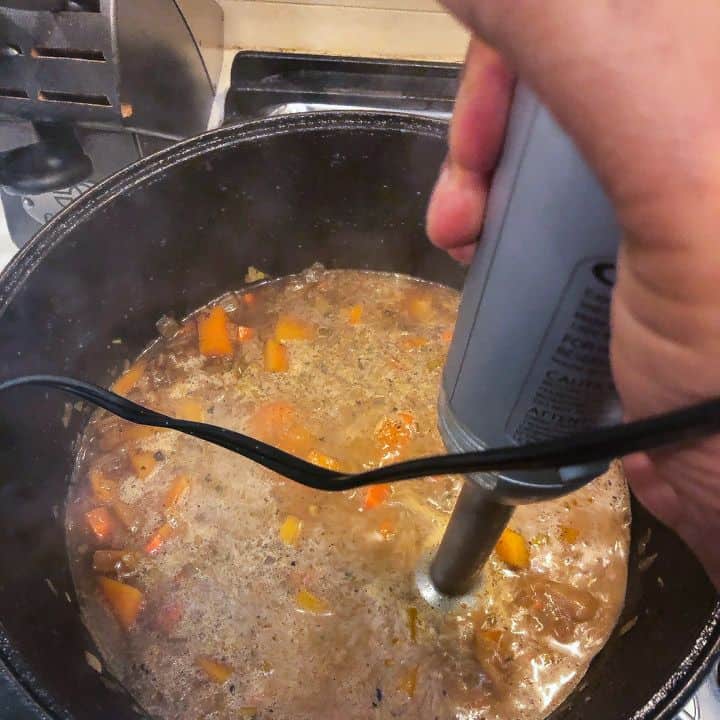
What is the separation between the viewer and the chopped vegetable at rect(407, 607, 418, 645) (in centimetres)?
87

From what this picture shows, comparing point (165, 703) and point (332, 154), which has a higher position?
point (332, 154)

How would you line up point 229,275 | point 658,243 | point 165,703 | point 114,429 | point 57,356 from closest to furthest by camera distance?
point 658,243 → point 165,703 → point 57,356 → point 114,429 → point 229,275

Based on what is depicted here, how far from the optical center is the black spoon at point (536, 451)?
0.82 feet

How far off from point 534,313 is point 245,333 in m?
0.86

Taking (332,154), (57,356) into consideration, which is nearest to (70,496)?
(57,356)

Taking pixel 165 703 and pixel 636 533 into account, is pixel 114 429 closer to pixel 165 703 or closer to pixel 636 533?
pixel 165 703

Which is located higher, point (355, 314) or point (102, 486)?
point (355, 314)

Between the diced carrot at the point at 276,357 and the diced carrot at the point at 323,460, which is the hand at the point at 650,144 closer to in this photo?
the diced carrot at the point at 323,460

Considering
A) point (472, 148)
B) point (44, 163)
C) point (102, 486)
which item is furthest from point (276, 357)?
point (472, 148)

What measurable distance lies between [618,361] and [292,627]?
719 mm

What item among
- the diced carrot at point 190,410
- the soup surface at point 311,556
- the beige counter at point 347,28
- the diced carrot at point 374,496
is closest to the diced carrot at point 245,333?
the soup surface at point 311,556

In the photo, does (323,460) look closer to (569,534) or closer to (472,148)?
(569,534)

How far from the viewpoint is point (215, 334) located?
3.76 feet

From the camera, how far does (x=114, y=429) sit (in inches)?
41.8
